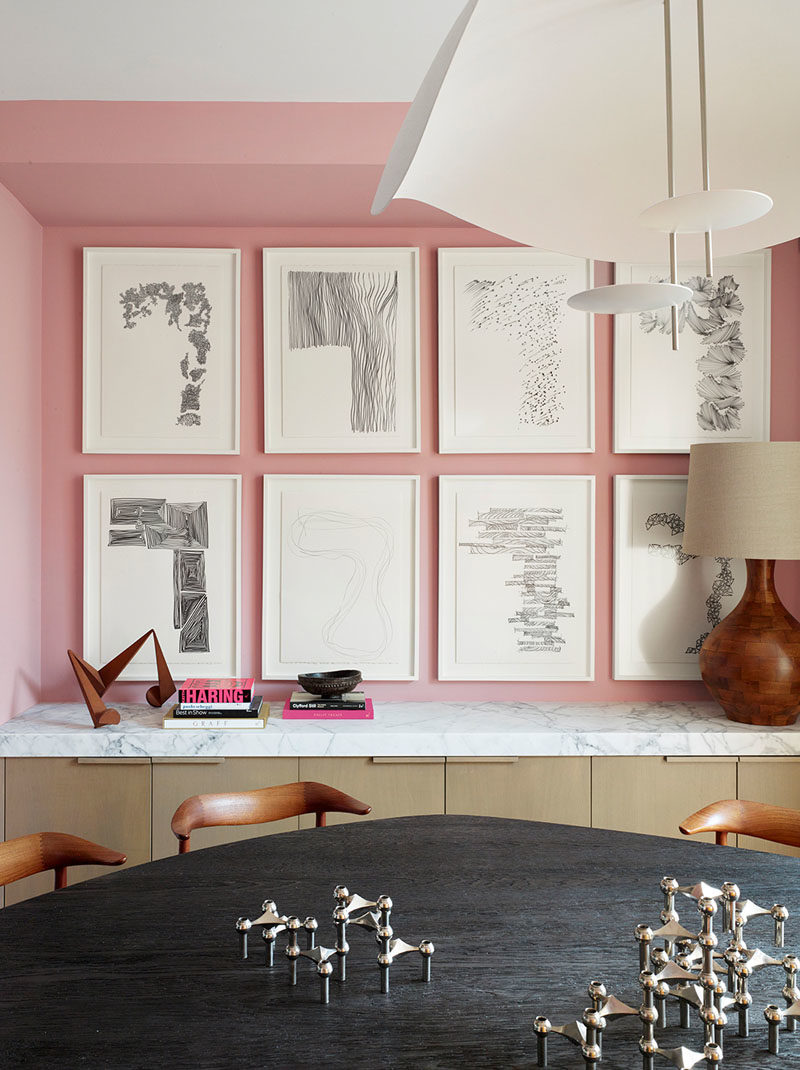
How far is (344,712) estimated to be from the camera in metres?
2.82

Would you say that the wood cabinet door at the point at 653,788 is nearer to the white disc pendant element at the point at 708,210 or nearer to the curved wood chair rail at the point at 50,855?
the curved wood chair rail at the point at 50,855

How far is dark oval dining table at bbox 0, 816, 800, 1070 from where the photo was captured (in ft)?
3.47

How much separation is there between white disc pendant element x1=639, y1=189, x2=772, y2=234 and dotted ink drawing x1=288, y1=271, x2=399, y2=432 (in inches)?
81.1

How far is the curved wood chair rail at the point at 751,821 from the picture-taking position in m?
2.01

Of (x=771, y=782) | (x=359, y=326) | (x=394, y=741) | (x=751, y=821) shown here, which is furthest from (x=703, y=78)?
(x=771, y=782)

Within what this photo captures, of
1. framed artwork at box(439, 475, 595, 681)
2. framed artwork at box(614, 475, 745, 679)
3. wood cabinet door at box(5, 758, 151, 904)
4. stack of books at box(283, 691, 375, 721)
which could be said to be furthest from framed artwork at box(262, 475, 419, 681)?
framed artwork at box(614, 475, 745, 679)

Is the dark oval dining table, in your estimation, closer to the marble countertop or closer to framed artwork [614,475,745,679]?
the marble countertop

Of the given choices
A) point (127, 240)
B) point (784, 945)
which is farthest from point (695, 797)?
point (127, 240)

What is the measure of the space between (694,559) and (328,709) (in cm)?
145

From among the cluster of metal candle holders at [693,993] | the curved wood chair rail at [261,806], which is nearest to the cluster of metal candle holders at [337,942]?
the cluster of metal candle holders at [693,993]

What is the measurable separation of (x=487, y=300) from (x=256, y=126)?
997mm

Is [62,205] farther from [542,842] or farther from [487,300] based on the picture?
[542,842]

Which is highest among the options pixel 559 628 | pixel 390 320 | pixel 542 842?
pixel 390 320

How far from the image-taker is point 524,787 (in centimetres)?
267
